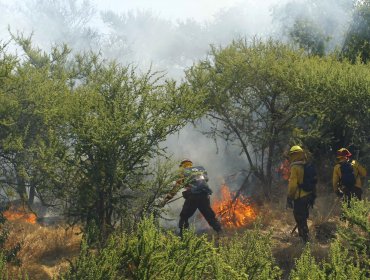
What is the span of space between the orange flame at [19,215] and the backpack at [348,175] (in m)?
8.78

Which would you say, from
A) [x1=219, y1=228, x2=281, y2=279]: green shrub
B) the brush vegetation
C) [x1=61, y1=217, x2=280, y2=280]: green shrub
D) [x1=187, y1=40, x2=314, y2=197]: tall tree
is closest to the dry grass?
the brush vegetation

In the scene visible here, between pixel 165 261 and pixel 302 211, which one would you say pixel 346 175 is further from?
pixel 165 261

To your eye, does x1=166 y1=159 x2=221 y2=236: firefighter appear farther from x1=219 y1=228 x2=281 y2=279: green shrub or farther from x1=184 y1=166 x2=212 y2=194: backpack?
x1=219 y1=228 x2=281 y2=279: green shrub

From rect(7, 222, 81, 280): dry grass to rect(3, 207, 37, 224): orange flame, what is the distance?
3.21 metres

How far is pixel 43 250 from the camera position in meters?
8.19

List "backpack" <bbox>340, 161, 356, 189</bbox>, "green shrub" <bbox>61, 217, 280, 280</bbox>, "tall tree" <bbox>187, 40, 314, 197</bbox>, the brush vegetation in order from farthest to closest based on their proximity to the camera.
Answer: "tall tree" <bbox>187, 40, 314, 197</bbox> → "backpack" <bbox>340, 161, 356, 189</bbox> → the brush vegetation → "green shrub" <bbox>61, 217, 280, 280</bbox>

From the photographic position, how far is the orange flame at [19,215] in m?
12.9

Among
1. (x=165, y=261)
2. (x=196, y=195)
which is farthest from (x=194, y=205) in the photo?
(x=165, y=261)

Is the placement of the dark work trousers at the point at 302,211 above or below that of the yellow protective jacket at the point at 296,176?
below

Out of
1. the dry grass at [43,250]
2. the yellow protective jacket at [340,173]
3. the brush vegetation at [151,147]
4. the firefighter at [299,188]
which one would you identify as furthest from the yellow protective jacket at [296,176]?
the dry grass at [43,250]

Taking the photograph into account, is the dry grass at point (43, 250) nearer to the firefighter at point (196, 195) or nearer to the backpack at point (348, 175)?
the firefighter at point (196, 195)

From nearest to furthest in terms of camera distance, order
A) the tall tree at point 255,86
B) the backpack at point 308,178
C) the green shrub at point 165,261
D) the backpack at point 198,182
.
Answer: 1. the green shrub at point 165,261
2. the backpack at point 308,178
3. the backpack at point 198,182
4. the tall tree at point 255,86

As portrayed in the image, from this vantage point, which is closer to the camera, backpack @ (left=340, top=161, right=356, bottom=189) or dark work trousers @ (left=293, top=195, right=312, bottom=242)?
dark work trousers @ (left=293, top=195, right=312, bottom=242)

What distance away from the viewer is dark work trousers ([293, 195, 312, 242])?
7.98m
